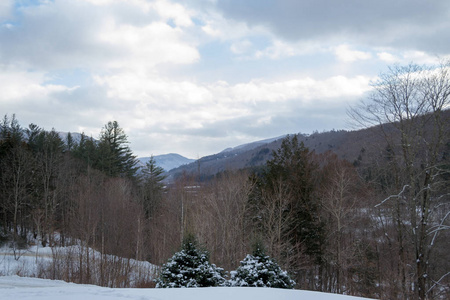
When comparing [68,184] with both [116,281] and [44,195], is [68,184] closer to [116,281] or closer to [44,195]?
[44,195]

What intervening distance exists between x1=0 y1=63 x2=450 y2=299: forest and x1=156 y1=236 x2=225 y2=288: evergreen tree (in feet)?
4.08

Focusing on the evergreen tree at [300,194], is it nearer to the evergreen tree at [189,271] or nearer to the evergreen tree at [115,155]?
the evergreen tree at [189,271]

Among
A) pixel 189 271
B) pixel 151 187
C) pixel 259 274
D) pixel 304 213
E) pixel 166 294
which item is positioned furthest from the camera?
pixel 151 187

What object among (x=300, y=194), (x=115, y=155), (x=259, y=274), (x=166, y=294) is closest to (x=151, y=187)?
(x=115, y=155)

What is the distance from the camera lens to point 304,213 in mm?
24375

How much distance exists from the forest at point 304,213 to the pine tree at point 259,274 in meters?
2.36

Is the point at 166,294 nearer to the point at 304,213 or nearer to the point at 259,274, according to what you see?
the point at 259,274

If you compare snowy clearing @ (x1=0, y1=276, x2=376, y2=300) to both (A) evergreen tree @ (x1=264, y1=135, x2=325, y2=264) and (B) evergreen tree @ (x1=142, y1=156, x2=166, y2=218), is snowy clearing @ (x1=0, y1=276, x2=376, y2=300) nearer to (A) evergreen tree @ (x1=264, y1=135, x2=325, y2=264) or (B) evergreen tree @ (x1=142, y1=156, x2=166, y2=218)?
(A) evergreen tree @ (x1=264, y1=135, x2=325, y2=264)

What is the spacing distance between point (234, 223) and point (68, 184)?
2716 cm

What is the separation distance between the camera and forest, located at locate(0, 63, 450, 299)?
14742mm

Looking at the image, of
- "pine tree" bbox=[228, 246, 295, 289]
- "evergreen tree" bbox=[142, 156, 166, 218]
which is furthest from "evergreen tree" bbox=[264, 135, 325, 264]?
"evergreen tree" bbox=[142, 156, 166, 218]

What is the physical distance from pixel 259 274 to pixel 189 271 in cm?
247

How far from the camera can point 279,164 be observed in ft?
85.1

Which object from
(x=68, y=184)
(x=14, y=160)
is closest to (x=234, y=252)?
(x=14, y=160)
